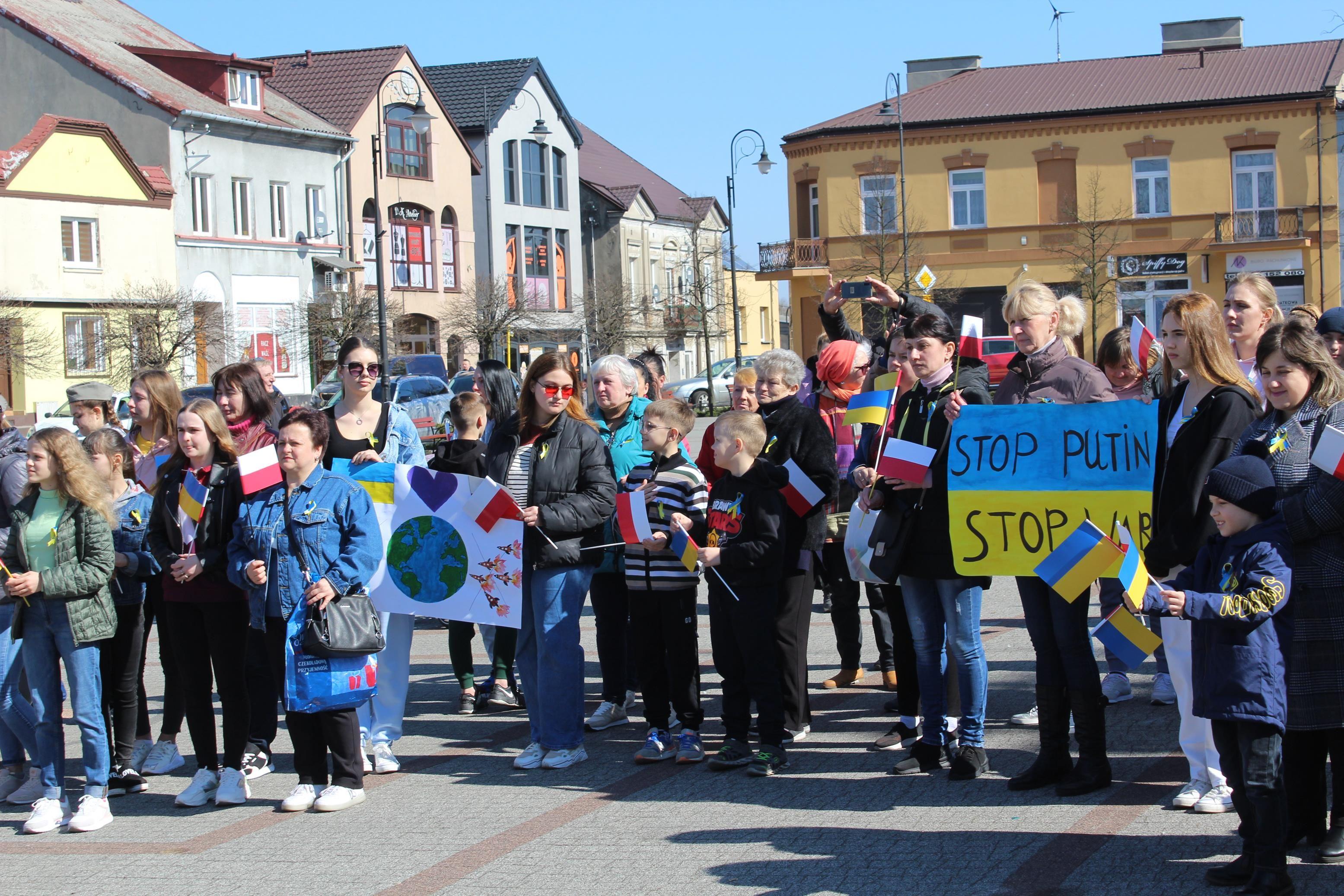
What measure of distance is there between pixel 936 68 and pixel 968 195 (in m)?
6.40

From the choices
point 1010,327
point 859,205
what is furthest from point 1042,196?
point 1010,327

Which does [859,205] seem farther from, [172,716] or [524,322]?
[172,716]

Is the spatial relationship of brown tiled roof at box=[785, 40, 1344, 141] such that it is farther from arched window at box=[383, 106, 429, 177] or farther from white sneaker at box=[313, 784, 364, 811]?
white sneaker at box=[313, 784, 364, 811]

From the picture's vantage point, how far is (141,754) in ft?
24.3

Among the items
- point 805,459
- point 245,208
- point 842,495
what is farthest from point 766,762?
point 245,208

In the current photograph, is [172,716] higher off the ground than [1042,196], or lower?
lower

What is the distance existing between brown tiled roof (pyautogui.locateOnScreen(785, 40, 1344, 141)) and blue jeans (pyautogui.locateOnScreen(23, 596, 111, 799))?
41.7 meters

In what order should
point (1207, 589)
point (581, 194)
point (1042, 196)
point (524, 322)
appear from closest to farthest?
point (1207, 589) < point (1042, 196) < point (524, 322) < point (581, 194)

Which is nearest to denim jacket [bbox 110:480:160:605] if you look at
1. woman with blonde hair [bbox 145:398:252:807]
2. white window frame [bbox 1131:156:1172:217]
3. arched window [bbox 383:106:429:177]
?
woman with blonde hair [bbox 145:398:252:807]

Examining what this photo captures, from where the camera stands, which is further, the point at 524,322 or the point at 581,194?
the point at 581,194

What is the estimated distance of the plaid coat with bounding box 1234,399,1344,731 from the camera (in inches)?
190

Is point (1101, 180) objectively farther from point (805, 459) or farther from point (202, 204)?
point (805, 459)

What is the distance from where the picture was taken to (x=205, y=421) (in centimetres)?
676

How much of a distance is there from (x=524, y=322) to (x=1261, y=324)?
5054 centimetres
